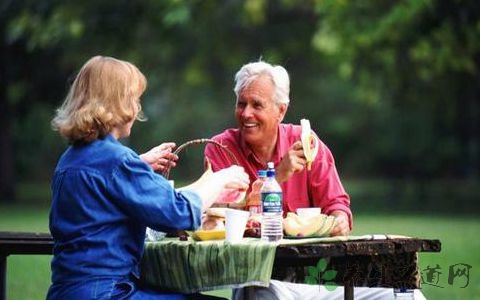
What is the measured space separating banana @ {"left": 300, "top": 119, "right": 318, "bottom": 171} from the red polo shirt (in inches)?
9.0

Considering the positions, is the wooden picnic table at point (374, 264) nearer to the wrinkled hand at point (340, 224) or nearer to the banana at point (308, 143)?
the wrinkled hand at point (340, 224)

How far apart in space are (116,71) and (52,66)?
27.9 meters

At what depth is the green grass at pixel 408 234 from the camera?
10359 millimetres

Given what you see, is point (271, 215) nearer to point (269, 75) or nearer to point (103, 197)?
point (103, 197)

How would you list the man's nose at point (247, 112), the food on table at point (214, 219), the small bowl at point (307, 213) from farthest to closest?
the man's nose at point (247, 112) < the small bowl at point (307, 213) < the food on table at point (214, 219)

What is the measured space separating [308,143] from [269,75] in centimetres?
58

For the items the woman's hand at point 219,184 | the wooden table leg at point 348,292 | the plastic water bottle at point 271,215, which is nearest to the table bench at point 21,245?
the woman's hand at point 219,184

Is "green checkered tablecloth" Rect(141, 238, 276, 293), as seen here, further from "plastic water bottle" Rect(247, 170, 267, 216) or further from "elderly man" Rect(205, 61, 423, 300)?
"elderly man" Rect(205, 61, 423, 300)

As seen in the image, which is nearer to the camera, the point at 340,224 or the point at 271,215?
the point at 271,215

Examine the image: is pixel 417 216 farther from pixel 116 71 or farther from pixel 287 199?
pixel 116 71

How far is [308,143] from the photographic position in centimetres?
559

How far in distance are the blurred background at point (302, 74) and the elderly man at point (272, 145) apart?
4473 mm

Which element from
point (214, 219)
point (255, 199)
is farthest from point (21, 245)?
point (255, 199)

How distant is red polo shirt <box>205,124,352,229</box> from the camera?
5.87 metres
